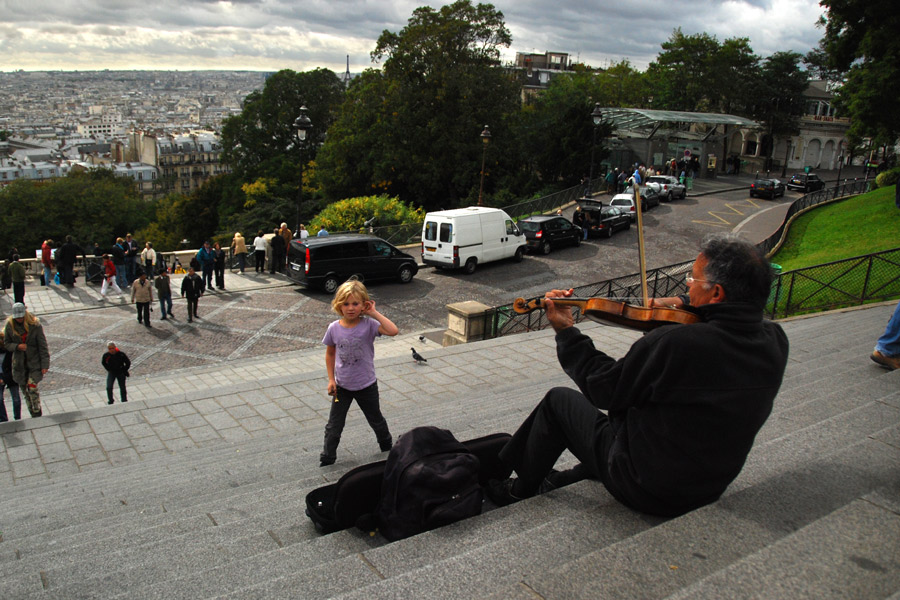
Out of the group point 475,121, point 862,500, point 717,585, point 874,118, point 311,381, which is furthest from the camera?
point 475,121

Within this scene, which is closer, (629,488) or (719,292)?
(719,292)

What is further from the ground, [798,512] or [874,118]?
[874,118]

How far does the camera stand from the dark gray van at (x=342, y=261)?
1881cm

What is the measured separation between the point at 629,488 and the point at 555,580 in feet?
2.74

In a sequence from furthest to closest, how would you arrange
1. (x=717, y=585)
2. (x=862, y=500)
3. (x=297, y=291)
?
1. (x=297, y=291)
2. (x=862, y=500)
3. (x=717, y=585)

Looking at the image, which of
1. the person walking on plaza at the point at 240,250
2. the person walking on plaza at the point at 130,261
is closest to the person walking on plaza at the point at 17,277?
the person walking on plaza at the point at 130,261

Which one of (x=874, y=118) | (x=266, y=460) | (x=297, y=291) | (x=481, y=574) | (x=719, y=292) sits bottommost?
(x=297, y=291)

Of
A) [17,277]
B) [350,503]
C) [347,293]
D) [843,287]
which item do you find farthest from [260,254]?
[350,503]

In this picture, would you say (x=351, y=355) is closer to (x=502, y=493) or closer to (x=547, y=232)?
(x=502, y=493)

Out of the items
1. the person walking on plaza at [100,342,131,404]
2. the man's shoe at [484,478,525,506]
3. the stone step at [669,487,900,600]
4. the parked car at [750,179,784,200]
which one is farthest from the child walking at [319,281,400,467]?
the parked car at [750,179,784,200]

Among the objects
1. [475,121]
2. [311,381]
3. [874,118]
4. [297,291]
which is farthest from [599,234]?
[311,381]

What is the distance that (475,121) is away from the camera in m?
41.0

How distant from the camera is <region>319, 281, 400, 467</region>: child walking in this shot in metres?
5.47

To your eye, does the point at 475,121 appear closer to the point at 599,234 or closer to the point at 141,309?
the point at 599,234
